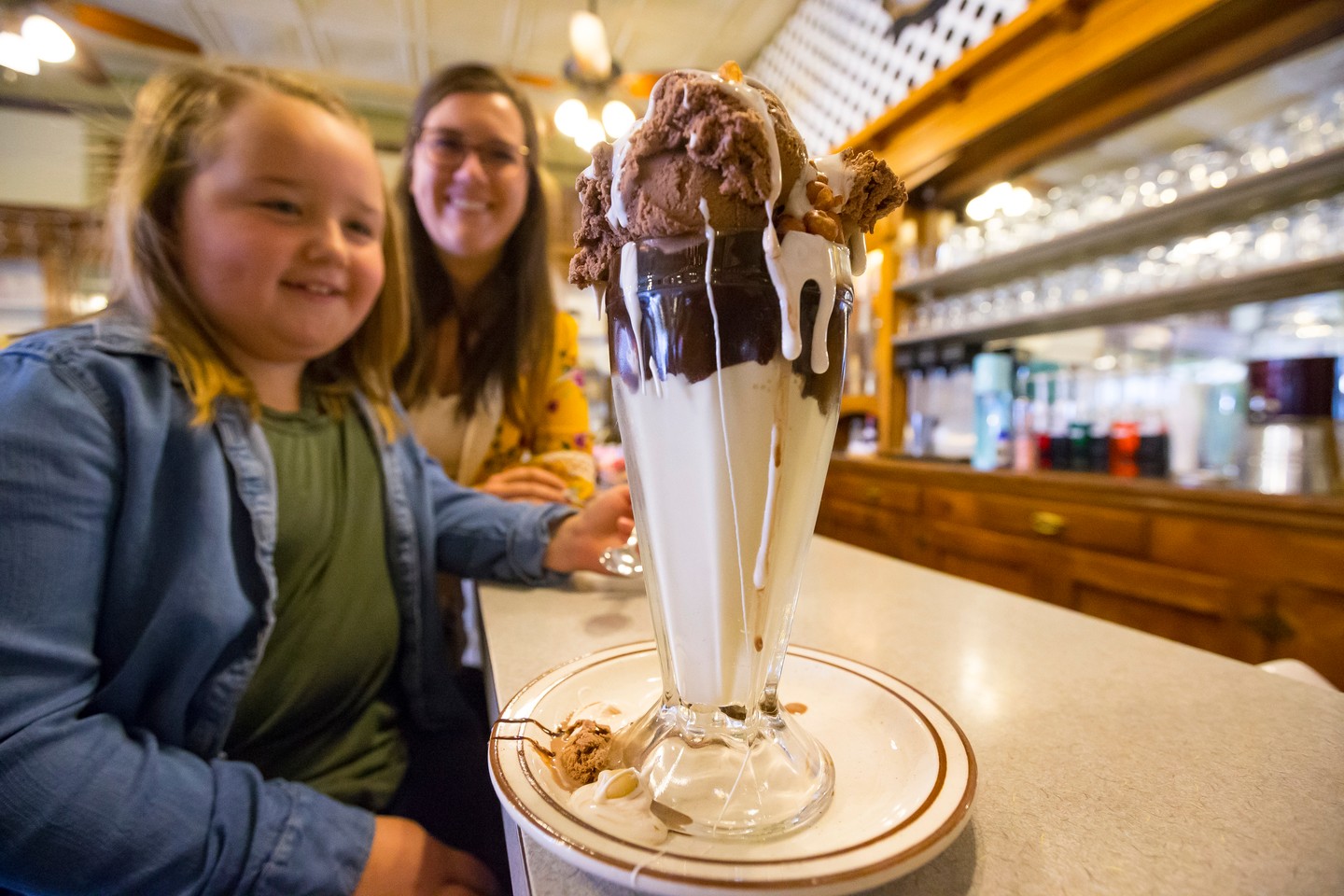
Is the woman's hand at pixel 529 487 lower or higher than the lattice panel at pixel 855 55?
lower

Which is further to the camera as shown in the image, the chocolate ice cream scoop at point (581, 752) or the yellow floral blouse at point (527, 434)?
the yellow floral blouse at point (527, 434)

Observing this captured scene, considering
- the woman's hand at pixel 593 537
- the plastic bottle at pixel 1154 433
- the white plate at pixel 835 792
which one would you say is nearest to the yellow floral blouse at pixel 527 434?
the woman's hand at pixel 593 537

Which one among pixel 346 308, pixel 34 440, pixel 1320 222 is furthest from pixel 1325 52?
pixel 34 440

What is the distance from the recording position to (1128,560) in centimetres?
151

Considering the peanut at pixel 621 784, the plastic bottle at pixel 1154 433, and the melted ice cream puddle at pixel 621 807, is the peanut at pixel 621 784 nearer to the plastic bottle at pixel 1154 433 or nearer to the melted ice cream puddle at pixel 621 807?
the melted ice cream puddle at pixel 621 807

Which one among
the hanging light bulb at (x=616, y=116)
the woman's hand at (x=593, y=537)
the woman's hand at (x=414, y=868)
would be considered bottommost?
the woman's hand at (x=414, y=868)

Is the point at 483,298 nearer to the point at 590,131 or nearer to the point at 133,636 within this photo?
the point at 133,636

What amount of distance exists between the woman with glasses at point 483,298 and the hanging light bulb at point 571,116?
1.34m

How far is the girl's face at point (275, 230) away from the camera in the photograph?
716 mm

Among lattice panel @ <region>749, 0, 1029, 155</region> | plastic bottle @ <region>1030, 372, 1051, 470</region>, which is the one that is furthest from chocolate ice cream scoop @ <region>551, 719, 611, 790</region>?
lattice panel @ <region>749, 0, 1029, 155</region>

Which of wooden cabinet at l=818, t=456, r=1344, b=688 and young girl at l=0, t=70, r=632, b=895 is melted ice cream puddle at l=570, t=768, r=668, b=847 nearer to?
young girl at l=0, t=70, r=632, b=895

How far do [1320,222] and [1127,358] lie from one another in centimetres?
58

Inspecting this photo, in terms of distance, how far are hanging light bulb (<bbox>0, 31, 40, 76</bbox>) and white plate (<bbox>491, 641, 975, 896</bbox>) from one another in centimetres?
332

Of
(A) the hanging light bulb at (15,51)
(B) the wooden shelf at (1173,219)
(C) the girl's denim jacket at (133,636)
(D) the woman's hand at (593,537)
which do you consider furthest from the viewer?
(A) the hanging light bulb at (15,51)
